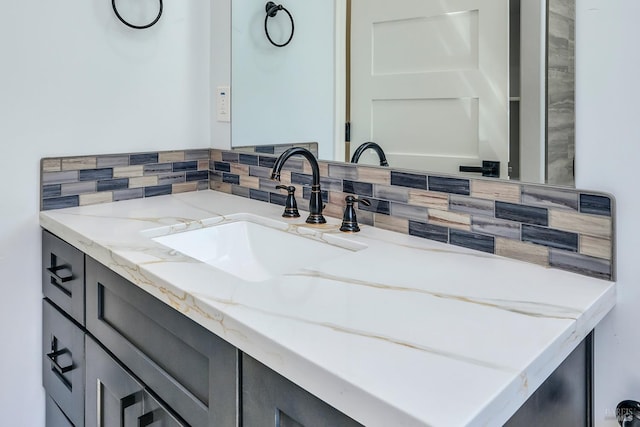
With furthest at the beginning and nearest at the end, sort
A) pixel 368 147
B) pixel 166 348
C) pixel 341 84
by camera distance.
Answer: pixel 341 84, pixel 368 147, pixel 166 348

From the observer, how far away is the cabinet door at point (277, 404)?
576 mm

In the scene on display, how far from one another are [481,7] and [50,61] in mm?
1198

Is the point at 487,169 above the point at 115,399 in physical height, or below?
above

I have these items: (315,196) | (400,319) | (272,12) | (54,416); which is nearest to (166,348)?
(400,319)

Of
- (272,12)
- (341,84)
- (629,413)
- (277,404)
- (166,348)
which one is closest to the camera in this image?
(277,404)

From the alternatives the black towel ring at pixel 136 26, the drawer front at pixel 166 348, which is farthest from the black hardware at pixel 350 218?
the black towel ring at pixel 136 26

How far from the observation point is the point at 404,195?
1.18m

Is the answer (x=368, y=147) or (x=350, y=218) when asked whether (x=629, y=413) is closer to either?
(x=350, y=218)

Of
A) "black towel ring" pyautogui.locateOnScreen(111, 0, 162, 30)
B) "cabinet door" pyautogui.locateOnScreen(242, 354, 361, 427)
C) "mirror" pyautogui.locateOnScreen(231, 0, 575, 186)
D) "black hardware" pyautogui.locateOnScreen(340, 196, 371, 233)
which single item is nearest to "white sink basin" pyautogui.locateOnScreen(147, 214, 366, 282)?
"black hardware" pyautogui.locateOnScreen(340, 196, 371, 233)

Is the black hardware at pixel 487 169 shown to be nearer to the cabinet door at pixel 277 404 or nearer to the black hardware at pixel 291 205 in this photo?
the black hardware at pixel 291 205

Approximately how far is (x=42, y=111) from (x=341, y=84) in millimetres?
882

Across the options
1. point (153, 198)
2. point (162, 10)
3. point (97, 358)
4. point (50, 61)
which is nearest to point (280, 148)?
point (153, 198)

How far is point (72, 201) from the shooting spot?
1490 millimetres

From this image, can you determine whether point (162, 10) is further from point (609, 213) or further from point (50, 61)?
point (609, 213)
